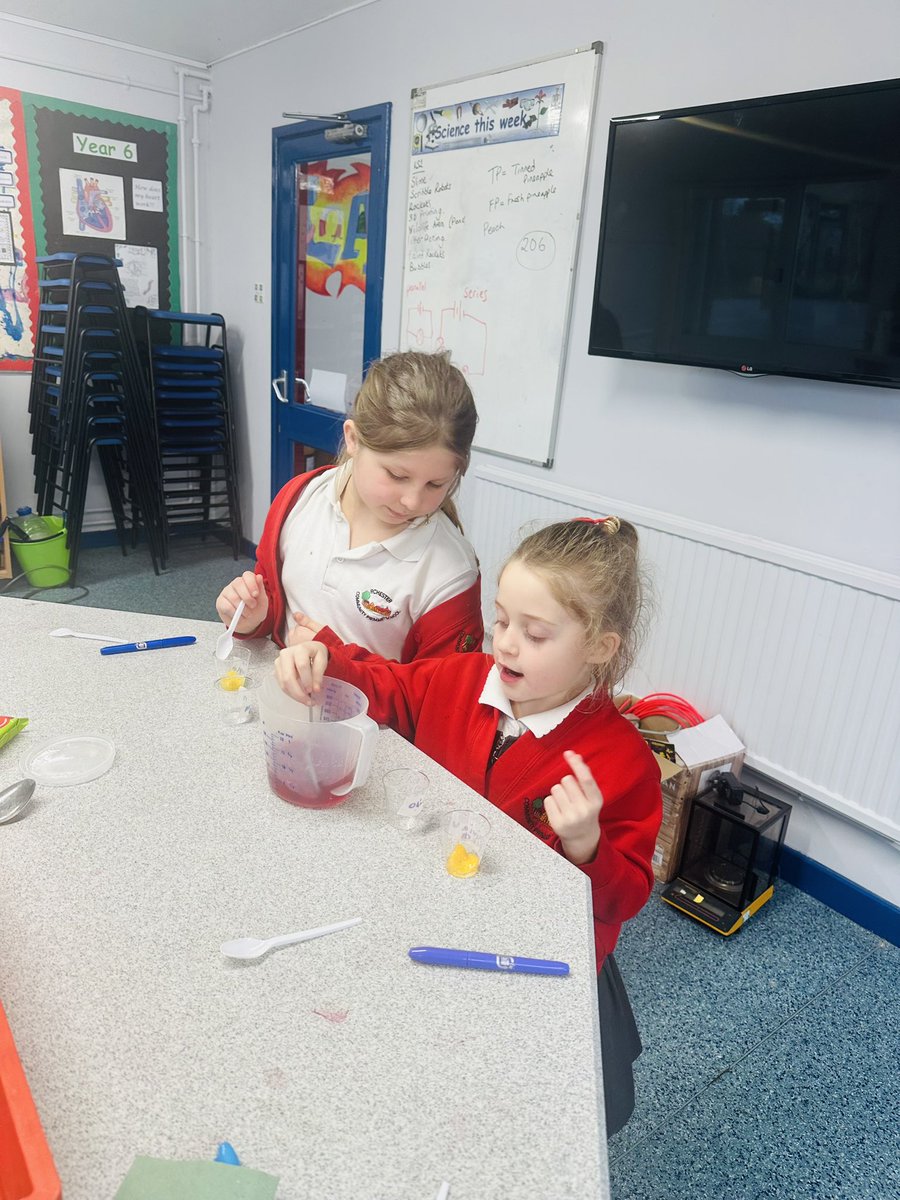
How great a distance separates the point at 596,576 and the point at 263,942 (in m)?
0.57

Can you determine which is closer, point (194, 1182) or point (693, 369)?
point (194, 1182)

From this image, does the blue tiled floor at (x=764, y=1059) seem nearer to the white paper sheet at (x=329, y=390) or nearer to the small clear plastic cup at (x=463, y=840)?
the small clear plastic cup at (x=463, y=840)

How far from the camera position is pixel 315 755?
0.94 meters

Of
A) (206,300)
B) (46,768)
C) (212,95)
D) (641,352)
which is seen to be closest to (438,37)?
(641,352)

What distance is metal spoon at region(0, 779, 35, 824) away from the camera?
89 cm

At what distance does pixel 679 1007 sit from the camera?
1701mm

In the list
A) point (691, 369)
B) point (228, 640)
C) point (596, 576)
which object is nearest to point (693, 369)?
point (691, 369)

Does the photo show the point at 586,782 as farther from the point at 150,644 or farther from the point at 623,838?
the point at 150,644

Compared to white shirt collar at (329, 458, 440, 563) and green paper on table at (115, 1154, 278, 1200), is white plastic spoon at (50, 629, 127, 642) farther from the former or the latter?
green paper on table at (115, 1154, 278, 1200)

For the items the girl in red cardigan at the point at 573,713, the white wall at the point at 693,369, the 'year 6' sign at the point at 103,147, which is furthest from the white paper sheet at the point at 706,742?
the 'year 6' sign at the point at 103,147

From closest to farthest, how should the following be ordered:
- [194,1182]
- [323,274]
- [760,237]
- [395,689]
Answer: [194,1182], [395,689], [760,237], [323,274]

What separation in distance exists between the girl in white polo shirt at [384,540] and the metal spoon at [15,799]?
1.35ft

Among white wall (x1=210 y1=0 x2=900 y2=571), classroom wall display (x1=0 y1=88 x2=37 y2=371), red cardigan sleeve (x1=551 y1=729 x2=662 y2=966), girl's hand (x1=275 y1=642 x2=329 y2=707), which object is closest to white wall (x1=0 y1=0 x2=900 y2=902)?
white wall (x1=210 y1=0 x2=900 y2=571)

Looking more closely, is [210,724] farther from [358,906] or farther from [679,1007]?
[679,1007]
